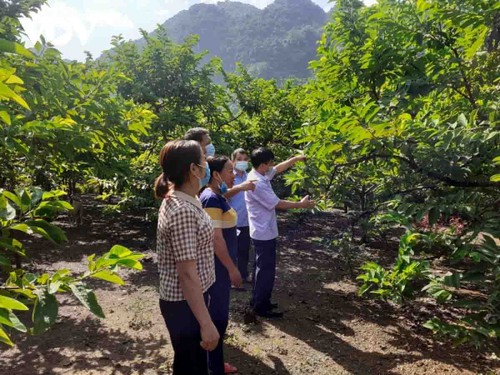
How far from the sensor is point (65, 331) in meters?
4.64

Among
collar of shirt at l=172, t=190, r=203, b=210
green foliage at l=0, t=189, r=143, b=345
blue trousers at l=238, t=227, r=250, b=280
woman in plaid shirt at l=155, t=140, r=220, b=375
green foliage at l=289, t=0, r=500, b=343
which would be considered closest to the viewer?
green foliage at l=0, t=189, r=143, b=345

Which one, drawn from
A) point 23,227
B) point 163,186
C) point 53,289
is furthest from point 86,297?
point 163,186

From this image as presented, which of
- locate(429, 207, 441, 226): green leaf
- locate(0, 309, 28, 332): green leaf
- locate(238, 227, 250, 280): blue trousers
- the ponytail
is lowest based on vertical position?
locate(238, 227, 250, 280): blue trousers

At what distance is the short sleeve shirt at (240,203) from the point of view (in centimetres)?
566

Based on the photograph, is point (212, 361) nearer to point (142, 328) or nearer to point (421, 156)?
point (142, 328)

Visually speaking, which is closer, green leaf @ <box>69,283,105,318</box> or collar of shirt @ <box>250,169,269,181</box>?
green leaf @ <box>69,283,105,318</box>

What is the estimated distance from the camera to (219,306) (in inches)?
126

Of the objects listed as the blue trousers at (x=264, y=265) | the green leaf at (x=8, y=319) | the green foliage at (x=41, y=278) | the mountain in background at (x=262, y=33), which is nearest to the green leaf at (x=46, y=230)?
the green foliage at (x=41, y=278)

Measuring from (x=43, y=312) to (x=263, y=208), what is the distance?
3522 millimetres

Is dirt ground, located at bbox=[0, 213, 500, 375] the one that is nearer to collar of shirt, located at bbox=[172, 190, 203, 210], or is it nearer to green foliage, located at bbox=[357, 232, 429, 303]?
green foliage, located at bbox=[357, 232, 429, 303]

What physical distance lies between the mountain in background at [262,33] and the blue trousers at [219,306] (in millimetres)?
105438

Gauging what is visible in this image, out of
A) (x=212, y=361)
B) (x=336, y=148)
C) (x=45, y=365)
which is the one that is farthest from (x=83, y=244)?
(x=336, y=148)

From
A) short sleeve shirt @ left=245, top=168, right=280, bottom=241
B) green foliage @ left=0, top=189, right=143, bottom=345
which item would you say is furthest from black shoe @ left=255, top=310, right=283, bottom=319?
green foliage @ left=0, top=189, right=143, bottom=345

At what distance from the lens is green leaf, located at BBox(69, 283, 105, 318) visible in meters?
1.32
